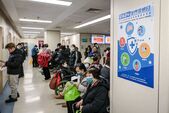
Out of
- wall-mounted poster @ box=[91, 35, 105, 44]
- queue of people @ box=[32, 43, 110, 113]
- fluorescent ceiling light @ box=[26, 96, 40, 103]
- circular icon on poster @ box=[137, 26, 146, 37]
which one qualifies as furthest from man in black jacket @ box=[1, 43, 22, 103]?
wall-mounted poster @ box=[91, 35, 105, 44]

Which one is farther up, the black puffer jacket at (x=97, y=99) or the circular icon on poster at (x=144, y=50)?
the circular icon on poster at (x=144, y=50)

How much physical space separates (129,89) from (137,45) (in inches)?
23.2

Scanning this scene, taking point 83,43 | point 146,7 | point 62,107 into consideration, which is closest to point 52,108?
point 62,107

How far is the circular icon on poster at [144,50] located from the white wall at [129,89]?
0.39 feet

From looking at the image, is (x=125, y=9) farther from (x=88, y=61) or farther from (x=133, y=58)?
(x=88, y=61)

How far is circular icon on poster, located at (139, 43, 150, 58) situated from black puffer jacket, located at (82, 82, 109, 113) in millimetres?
669

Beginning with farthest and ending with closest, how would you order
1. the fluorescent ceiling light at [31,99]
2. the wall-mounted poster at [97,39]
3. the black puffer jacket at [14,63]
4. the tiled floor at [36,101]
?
the wall-mounted poster at [97,39] < the fluorescent ceiling light at [31,99] < the black puffer jacket at [14,63] < the tiled floor at [36,101]

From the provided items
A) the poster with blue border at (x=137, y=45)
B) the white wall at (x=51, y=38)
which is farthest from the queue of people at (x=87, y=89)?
the white wall at (x=51, y=38)

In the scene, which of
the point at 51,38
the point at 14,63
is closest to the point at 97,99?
the point at 14,63

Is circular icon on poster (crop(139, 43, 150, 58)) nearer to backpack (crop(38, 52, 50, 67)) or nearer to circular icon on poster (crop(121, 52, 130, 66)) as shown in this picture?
circular icon on poster (crop(121, 52, 130, 66))

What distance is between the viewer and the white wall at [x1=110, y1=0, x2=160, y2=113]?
1.87 meters

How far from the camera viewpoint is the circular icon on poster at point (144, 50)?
199 cm

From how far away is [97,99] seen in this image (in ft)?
7.59

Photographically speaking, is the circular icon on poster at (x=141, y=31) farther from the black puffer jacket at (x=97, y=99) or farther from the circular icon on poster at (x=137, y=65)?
the black puffer jacket at (x=97, y=99)
